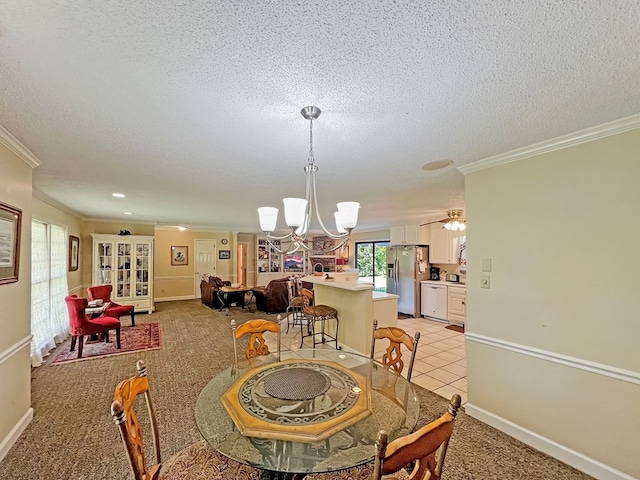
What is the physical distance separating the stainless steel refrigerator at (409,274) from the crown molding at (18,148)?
6298 millimetres

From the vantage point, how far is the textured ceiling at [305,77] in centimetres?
99

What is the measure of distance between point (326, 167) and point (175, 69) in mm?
1590

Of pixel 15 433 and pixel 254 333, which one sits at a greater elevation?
pixel 254 333

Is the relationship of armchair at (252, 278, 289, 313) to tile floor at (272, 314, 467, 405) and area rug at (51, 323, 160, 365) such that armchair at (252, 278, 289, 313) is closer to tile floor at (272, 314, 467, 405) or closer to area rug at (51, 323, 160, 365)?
tile floor at (272, 314, 467, 405)

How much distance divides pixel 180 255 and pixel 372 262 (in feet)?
20.0

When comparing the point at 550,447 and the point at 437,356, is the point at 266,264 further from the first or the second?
the point at 550,447

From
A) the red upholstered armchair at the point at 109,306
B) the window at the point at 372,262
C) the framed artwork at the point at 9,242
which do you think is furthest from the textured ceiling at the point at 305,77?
the window at the point at 372,262

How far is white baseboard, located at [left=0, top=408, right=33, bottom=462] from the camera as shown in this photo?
2045mm

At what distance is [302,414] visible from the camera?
4.72ft

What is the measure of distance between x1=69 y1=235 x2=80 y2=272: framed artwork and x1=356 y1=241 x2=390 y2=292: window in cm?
752

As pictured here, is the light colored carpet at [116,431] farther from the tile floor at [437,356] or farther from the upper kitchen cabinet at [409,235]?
the upper kitchen cabinet at [409,235]

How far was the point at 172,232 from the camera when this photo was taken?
Answer: 8.76 meters

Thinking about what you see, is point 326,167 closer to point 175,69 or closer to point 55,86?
point 175,69

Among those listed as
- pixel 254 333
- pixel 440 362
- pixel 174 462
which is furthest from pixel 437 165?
pixel 174 462
